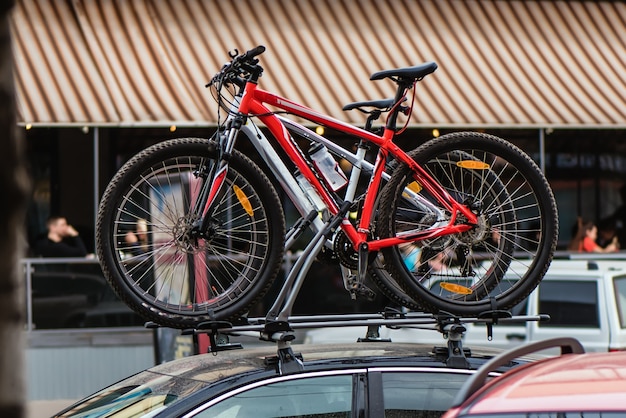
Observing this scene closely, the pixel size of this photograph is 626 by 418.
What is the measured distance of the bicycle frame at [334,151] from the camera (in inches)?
193

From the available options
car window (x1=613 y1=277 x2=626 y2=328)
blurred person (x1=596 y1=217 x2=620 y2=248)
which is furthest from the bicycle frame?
blurred person (x1=596 y1=217 x2=620 y2=248)

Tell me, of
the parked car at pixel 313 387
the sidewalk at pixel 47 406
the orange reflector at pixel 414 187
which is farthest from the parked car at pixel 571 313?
the parked car at pixel 313 387

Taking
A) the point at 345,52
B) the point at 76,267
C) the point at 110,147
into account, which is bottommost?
the point at 76,267

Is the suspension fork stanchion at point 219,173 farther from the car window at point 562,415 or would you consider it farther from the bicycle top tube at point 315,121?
the car window at point 562,415

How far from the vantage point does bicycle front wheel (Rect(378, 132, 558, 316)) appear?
195 inches

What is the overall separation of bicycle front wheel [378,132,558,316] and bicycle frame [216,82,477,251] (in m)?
0.05

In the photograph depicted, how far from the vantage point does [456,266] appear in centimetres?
520

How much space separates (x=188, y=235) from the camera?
481 centimetres

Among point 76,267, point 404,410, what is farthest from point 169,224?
point 76,267

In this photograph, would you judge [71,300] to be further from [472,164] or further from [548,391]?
[548,391]

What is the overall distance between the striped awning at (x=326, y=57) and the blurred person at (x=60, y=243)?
3.87 feet

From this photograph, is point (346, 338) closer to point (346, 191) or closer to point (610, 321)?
point (610, 321)

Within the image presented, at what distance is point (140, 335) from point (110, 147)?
11.6 ft

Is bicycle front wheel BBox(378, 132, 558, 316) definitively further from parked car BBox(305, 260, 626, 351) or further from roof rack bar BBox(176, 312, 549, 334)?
parked car BBox(305, 260, 626, 351)
